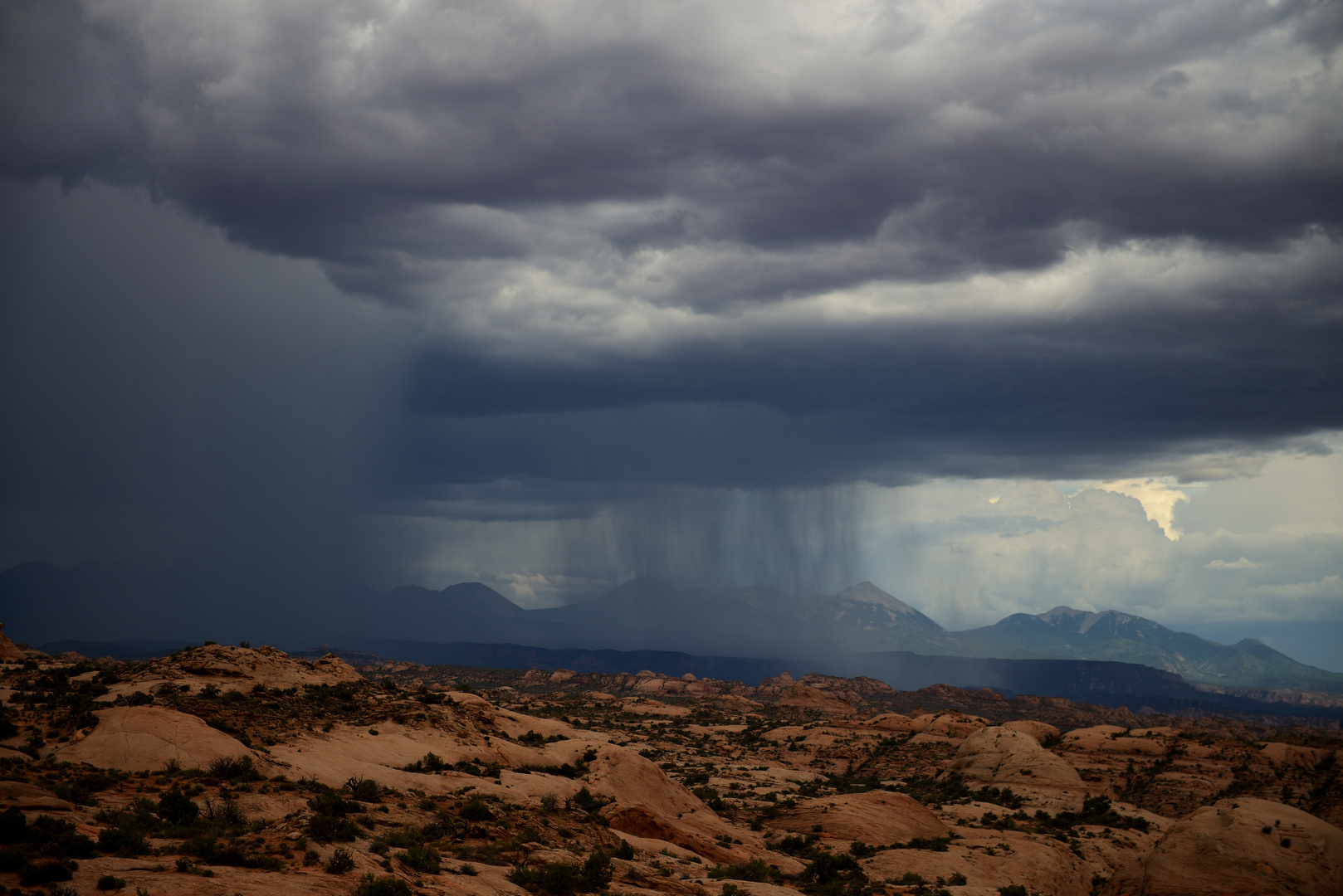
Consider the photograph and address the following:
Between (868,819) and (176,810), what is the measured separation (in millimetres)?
42222

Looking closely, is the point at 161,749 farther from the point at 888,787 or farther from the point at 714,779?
the point at 888,787

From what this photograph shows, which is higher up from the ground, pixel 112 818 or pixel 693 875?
pixel 112 818

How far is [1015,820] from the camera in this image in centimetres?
6494

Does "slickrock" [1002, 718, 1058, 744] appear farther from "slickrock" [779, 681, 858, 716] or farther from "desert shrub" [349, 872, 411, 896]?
"desert shrub" [349, 872, 411, 896]

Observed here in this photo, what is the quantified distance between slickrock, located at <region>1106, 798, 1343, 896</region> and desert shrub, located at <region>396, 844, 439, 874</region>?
3180 cm

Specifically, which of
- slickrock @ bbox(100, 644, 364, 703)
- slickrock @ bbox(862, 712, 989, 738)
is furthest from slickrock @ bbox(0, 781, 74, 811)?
slickrock @ bbox(862, 712, 989, 738)

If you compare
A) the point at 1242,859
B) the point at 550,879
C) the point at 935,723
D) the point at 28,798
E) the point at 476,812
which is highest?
the point at 28,798

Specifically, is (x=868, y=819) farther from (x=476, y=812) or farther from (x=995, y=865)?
(x=476, y=812)

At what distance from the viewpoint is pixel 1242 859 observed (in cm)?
3794

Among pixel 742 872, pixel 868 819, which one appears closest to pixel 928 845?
pixel 868 819

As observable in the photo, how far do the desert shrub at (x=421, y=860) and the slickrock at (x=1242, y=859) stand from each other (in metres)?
31.8

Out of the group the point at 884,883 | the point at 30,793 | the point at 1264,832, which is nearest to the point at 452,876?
the point at 30,793

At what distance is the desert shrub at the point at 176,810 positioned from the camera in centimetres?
3034

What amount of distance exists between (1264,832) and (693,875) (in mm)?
27955
